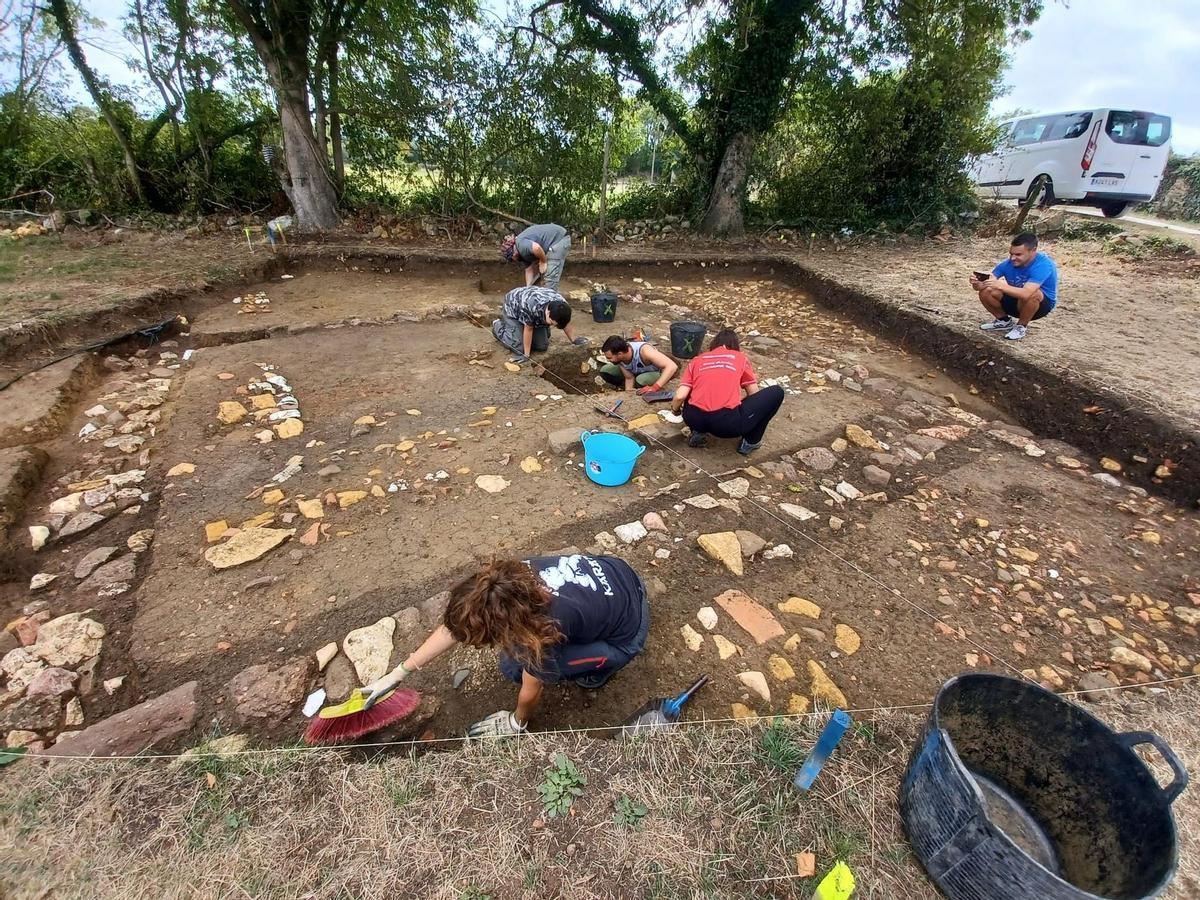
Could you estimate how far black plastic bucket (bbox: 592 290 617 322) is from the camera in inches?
229

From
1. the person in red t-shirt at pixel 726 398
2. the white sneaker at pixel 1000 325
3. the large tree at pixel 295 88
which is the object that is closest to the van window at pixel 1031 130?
the white sneaker at pixel 1000 325

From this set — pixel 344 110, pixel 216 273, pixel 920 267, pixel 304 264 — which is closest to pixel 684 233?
pixel 920 267

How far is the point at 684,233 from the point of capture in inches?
358

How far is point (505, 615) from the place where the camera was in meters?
1.52

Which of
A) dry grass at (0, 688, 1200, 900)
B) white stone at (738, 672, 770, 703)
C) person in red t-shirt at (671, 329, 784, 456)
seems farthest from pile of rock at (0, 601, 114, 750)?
person in red t-shirt at (671, 329, 784, 456)

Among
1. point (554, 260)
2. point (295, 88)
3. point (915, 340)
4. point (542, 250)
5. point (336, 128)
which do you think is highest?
point (295, 88)

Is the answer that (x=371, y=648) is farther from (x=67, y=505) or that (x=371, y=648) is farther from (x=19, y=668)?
(x=67, y=505)

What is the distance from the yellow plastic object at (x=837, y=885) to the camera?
131 centimetres

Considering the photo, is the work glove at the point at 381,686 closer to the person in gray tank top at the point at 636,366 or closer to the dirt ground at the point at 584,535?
the dirt ground at the point at 584,535

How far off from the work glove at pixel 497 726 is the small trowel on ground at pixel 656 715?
0.38m

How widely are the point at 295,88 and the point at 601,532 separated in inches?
302

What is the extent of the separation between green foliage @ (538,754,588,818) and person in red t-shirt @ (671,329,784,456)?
215cm

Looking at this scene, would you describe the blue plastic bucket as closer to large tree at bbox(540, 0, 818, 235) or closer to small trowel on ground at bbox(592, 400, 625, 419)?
A: small trowel on ground at bbox(592, 400, 625, 419)

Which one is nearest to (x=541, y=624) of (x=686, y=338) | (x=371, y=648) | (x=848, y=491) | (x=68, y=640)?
(x=371, y=648)
